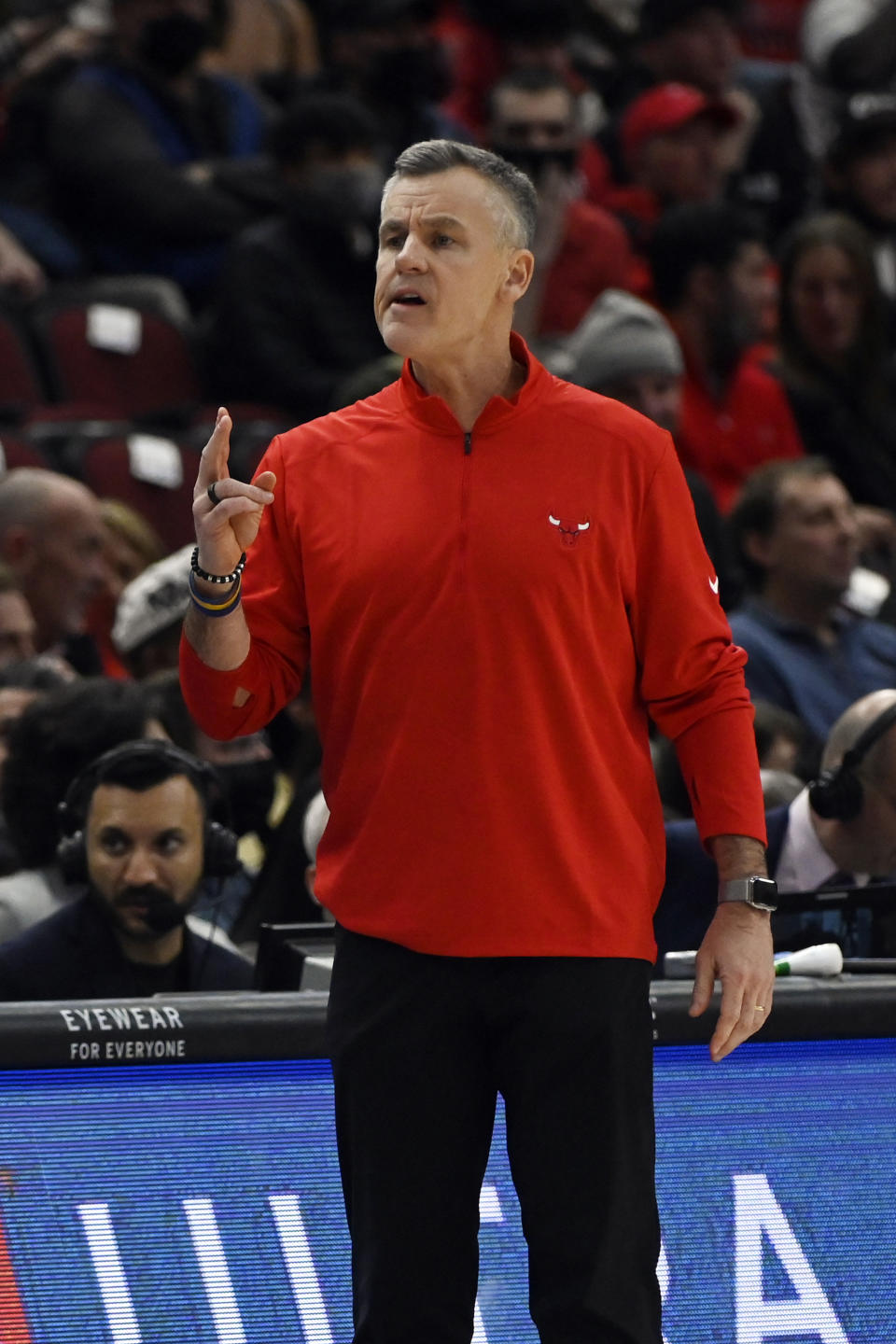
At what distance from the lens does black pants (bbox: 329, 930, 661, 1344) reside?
2279 millimetres

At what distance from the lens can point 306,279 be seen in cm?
748

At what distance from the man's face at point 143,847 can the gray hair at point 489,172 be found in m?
1.57

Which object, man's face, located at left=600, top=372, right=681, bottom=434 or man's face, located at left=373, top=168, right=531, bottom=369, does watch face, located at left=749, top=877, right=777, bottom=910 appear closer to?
man's face, located at left=373, top=168, right=531, bottom=369

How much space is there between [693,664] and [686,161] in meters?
7.14

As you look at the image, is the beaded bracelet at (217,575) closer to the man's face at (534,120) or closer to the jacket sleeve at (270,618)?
the jacket sleeve at (270,618)

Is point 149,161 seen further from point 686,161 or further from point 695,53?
point 695,53

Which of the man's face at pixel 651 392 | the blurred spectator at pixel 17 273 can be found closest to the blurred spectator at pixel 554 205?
the man's face at pixel 651 392

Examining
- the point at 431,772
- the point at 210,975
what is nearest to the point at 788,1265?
the point at 431,772

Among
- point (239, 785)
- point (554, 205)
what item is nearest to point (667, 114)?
point (554, 205)

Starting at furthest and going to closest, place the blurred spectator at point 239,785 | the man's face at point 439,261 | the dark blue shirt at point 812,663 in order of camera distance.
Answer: the dark blue shirt at point 812,663 < the blurred spectator at point 239,785 < the man's face at point 439,261

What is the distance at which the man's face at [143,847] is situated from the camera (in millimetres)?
3691

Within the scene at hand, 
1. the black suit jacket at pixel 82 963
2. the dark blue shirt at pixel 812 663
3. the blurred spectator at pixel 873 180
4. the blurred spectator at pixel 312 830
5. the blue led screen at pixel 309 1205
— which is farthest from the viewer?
the blurred spectator at pixel 873 180

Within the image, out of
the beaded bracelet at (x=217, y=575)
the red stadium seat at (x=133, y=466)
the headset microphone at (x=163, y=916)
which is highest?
the beaded bracelet at (x=217, y=575)

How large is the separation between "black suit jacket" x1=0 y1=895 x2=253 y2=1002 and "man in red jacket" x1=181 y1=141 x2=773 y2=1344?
1.12m
